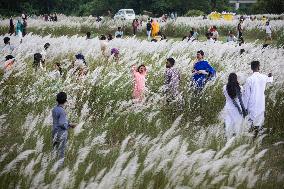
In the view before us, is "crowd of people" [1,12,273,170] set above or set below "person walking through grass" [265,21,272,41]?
above

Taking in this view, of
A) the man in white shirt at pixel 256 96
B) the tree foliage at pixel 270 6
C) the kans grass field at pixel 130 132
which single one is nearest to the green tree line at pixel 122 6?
the tree foliage at pixel 270 6

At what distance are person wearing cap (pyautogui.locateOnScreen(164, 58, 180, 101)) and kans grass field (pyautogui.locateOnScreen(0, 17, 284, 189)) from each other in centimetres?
16

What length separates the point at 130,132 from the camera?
6.26 meters

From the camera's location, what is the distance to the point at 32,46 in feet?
40.9

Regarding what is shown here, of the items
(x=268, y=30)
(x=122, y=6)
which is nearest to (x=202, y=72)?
(x=268, y=30)

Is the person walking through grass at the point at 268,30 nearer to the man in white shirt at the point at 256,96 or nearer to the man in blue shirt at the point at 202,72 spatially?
the man in blue shirt at the point at 202,72

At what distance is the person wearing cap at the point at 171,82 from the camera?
7789 mm

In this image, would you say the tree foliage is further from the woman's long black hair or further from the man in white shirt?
the woman's long black hair

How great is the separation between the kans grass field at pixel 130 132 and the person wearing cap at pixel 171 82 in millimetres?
159

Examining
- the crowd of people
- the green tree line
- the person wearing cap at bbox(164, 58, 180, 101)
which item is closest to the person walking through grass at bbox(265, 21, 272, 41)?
the crowd of people

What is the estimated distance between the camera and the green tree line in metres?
43.4

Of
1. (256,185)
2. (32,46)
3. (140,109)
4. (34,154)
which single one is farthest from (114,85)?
(32,46)

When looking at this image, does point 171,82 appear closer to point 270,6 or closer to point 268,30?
point 268,30

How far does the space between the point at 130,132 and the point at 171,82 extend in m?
1.83
